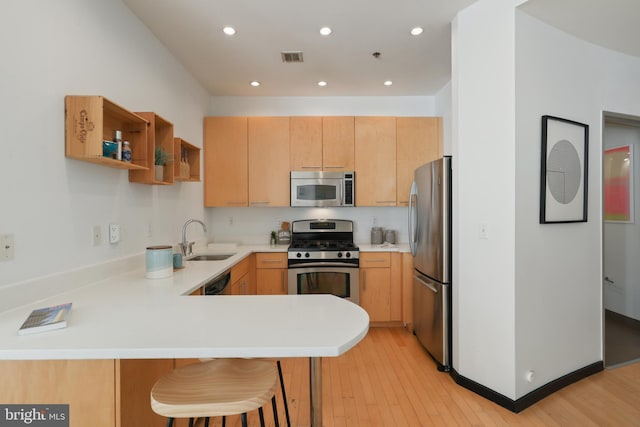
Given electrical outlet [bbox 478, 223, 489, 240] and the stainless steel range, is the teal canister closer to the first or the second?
the stainless steel range

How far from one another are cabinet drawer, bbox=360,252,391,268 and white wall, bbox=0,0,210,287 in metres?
2.09

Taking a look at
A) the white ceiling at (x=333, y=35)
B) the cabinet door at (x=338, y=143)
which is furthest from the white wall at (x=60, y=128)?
the cabinet door at (x=338, y=143)

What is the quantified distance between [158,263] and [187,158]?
50.9 inches

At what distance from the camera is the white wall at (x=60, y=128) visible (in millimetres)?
1300

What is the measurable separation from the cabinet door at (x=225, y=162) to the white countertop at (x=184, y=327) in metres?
2.05

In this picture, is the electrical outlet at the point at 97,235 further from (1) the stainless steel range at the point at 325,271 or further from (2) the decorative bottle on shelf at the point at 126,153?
(1) the stainless steel range at the point at 325,271

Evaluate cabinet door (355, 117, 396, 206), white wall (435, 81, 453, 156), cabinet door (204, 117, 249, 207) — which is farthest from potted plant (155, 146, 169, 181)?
white wall (435, 81, 453, 156)

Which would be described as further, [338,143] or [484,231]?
[338,143]

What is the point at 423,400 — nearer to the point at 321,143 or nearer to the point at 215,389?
the point at 215,389

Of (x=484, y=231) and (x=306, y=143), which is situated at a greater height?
(x=306, y=143)

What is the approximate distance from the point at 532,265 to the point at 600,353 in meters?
1.18

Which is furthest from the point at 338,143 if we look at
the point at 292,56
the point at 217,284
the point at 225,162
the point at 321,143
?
the point at 217,284

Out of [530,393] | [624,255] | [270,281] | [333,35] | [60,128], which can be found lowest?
[530,393]

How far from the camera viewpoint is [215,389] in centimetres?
105
